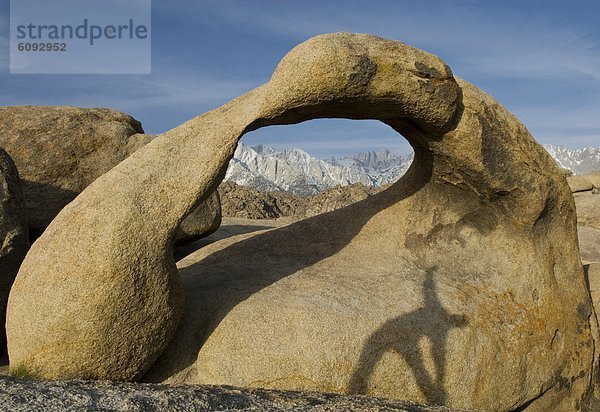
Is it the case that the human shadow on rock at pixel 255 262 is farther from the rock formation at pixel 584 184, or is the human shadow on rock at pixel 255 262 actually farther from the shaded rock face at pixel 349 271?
the rock formation at pixel 584 184

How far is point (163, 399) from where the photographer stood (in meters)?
3.21

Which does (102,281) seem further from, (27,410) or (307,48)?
(307,48)

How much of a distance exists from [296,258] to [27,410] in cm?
308

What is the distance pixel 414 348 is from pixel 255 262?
179 cm

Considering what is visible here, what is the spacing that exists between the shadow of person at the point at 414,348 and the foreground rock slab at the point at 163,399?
0.65 metres

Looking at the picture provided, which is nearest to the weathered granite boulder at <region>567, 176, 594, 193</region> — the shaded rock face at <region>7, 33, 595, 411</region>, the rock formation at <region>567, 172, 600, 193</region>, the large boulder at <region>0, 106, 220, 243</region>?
the rock formation at <region>567, 172, 600, 193</region>

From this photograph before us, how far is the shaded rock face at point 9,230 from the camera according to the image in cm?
473

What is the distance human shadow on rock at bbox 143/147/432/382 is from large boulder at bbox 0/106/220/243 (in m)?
1.92

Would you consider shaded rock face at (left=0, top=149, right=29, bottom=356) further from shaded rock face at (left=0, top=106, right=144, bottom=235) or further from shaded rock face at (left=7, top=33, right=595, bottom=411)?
shaded rock face at (left=0, top=106, right=144, bottom=235)

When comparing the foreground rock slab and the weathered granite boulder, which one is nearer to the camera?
the foreground rock slab

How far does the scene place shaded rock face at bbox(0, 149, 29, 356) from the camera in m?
4.73

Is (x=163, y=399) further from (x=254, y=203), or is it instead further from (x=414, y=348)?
(x=254, y=203)

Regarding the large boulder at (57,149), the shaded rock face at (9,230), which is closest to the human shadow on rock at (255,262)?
the shaded rock face at (9,230)

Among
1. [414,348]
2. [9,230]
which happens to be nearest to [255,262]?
[414,348]
